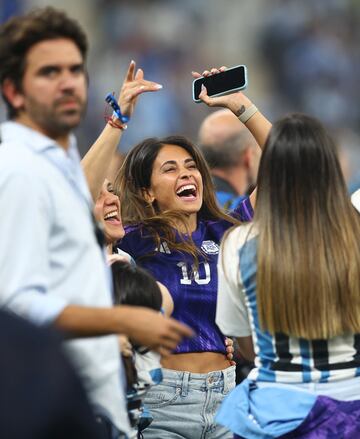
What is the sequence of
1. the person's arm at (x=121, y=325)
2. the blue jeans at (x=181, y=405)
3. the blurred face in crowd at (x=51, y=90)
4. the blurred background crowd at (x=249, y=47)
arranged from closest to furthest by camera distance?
the person's arm at (x=121, y=325), the blurred face in crowd at (x=51, y=90), the blue jeans at (x=181, y=405), the blurred background crowd at (x=249, y=47)

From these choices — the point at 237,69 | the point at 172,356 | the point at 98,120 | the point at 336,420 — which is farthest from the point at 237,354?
the point at 98,120

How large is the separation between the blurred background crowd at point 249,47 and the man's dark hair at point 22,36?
1176 cm

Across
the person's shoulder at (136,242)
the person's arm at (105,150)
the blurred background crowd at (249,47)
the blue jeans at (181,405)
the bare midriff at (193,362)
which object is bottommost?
the blue jeans at (181,405)

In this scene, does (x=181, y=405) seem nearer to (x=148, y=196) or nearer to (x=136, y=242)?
(x=136, y=242)

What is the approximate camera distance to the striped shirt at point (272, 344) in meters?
3.71

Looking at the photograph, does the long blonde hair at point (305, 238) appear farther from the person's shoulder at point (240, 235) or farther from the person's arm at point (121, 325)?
the person's arm at point (121, 325)

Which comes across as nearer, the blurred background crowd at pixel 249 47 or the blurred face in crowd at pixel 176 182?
the blurred face in crowd at pixel 176 182

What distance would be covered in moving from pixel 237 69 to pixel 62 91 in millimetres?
1629

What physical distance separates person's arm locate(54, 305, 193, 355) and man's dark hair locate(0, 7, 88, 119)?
68 cm

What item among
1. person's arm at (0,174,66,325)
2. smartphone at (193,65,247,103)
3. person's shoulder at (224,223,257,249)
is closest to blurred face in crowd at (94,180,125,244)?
smartphone at (193,65,247,103)

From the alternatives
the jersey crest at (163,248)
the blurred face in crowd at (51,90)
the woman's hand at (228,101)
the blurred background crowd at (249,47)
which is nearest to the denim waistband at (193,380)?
the jersey crest at (163,248)

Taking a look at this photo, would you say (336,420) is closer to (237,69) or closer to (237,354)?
(237,69)

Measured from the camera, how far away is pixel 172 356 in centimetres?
481

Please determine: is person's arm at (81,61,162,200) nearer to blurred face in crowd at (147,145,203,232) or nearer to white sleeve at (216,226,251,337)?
white sleeve at (216,226,251,337)
